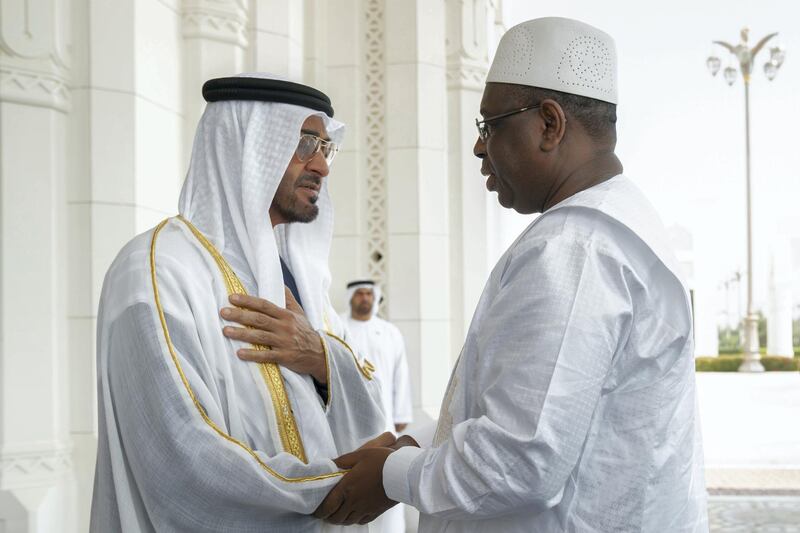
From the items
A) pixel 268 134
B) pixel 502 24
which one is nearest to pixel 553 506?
pixel 268 134

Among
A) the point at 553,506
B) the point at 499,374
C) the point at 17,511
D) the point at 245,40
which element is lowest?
the point at 17,511

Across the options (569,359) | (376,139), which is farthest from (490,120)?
(376,139)

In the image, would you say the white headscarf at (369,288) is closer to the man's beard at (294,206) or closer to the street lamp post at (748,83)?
the man's beard at (294,206)

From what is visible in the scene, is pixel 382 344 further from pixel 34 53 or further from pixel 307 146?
pixel 307 146

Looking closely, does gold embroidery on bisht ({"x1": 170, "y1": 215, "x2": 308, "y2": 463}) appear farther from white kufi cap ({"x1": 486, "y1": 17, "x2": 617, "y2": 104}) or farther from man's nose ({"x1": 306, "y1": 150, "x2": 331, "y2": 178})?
white kufi cap ({"x1": 486, "y1": 17, "x2": 617, "y2": 104})

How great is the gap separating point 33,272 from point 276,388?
2.07 meters

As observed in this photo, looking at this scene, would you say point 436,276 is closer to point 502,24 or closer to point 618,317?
point 502,24

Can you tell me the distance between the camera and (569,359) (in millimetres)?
1357

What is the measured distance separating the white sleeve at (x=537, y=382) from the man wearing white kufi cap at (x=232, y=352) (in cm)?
47

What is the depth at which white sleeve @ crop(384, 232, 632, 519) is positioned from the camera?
1349 millimetres

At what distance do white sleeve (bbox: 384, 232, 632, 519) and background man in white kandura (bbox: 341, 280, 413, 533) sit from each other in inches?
183

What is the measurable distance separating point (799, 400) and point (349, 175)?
11.7 meters

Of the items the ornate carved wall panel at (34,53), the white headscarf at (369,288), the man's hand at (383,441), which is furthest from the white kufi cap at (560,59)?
the white headscarf at (369,288)

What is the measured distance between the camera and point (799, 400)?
15148mm
